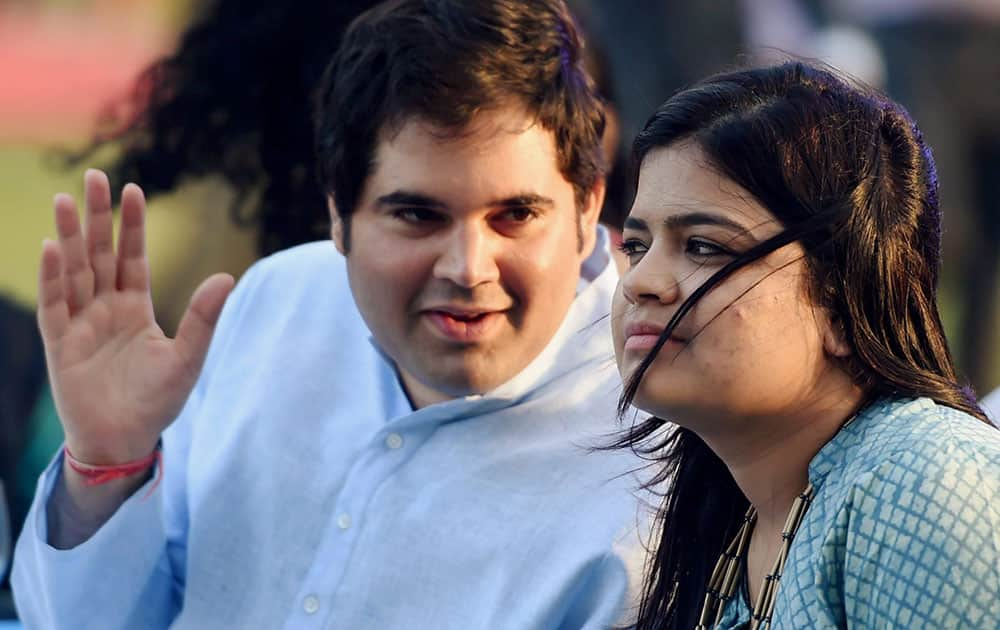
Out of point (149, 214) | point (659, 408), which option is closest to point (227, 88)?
point (149, 214)

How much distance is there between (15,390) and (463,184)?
6.48 feet

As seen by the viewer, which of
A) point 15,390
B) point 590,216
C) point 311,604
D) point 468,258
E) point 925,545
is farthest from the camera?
point 15,390

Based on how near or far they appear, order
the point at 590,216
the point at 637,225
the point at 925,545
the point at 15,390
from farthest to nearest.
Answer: the point at 15,390 < the point at 590,216 < the point at 637,225 < the point at 925,545

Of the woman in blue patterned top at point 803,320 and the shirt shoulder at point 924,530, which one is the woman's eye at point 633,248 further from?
the shirt shoulder at point 924,530

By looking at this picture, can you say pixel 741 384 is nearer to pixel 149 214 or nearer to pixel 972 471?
pixel 972 471

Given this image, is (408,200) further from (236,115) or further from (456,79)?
(236,115)

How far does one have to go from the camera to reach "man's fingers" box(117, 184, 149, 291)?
2227 mm

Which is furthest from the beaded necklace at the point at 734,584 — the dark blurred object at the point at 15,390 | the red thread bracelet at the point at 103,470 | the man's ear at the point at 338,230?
the dark blurred object at the point at 15,390

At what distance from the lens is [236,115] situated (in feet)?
12.5

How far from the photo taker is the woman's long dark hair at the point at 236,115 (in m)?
3.72

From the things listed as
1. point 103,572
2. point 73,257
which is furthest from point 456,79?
point 103,572

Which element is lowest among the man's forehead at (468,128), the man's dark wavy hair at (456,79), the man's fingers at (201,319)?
the man's fingers at (201,319)

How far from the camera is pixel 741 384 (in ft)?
5.25

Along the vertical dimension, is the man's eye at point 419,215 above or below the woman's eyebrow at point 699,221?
above
